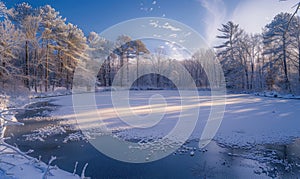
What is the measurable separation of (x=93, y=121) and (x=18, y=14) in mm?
21234

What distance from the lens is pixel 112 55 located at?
34.8 m

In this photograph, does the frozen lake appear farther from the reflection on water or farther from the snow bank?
the snow bank

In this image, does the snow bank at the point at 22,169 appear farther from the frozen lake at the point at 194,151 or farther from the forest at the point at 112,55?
the forest at the point at 112,55

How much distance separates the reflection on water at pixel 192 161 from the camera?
3420 mm

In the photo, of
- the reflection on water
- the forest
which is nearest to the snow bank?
the reflection on water

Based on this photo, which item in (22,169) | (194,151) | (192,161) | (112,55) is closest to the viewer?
(22,169)

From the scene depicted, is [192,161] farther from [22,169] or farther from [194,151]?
[22,169]

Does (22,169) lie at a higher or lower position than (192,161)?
higher

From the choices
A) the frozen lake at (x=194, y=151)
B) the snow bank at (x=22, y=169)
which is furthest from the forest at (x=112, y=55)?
the snow bank at (x=22, y=169)

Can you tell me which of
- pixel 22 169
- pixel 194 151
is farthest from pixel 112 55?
pixel 22 169

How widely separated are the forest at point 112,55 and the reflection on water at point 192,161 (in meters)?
9.57

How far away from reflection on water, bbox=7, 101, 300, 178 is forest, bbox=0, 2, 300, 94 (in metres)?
9.57

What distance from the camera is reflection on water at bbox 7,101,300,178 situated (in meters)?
3.42

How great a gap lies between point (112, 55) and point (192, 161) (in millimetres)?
32996
